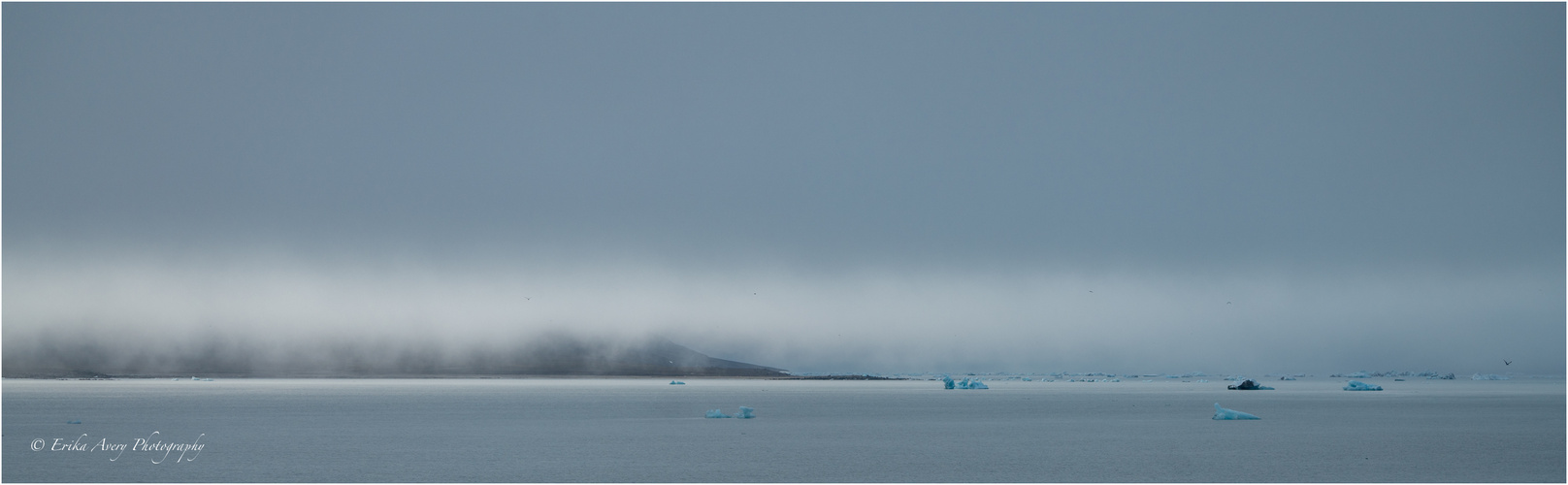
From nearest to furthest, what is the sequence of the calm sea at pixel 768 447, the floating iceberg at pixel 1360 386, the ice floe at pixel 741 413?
the calm sea at pixel 768 447 → the ice floe at pixel 741 413 → the floating iceberg at pixel 1360 386

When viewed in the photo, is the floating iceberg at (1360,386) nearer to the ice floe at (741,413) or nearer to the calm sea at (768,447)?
the calm sea at (768,447)

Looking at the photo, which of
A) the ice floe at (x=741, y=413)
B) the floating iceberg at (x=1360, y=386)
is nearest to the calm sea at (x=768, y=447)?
the ice floe at (x=741, y=413)

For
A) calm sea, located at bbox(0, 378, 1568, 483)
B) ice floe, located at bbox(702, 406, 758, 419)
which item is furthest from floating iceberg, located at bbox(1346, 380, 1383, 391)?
ice floe, located at bbox(702, 406, 758, 419)

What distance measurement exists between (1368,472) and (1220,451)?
391cm

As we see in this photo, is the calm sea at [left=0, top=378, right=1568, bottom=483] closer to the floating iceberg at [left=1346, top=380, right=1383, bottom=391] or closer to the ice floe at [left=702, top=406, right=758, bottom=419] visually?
the ice floe at [left=702, top=406, right=758, bottom=419]

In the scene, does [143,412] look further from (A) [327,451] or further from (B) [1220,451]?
(B) [1220,451]

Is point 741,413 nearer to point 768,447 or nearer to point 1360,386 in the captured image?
point 768,447

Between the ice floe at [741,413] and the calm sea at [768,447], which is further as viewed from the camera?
the ice floe at [741,413]

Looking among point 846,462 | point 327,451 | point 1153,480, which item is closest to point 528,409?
point 327,451

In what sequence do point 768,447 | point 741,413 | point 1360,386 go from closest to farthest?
point 768,447 → point 741,413 → point 1360,386

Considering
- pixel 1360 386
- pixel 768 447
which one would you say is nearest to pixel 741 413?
pixel 768 447

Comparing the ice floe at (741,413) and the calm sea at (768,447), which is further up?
the ice floe at (741,413)

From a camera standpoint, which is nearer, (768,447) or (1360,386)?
(768,447)

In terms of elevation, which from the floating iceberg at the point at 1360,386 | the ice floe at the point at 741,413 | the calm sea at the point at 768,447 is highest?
the floating iceberg at the point at 1360,386
